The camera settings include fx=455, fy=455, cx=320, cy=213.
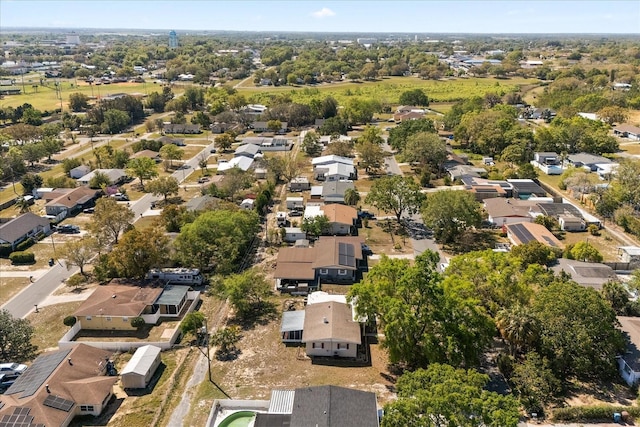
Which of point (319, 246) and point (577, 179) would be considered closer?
point (319, 246)

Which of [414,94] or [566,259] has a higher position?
[414,94]

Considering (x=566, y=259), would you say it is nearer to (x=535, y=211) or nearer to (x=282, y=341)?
(x=535, y=211)

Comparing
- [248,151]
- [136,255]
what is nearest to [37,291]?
[136,255]

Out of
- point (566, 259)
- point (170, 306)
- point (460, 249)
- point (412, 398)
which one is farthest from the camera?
point (460, 249)

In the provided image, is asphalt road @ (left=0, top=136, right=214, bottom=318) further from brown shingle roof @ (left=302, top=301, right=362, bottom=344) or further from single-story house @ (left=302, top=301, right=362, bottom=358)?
single-story house @ (left=302, top=301, right=362, bottom=358)

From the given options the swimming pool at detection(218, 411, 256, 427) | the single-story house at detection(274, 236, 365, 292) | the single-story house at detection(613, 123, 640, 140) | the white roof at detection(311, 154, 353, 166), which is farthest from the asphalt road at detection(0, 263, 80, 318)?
the single-story house at detection(613, 123, 640, 140)

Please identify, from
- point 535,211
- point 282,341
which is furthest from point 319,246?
point 535,211

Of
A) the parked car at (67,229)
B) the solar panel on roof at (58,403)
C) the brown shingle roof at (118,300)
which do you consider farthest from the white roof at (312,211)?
the solar panel on roof at (58,403)
